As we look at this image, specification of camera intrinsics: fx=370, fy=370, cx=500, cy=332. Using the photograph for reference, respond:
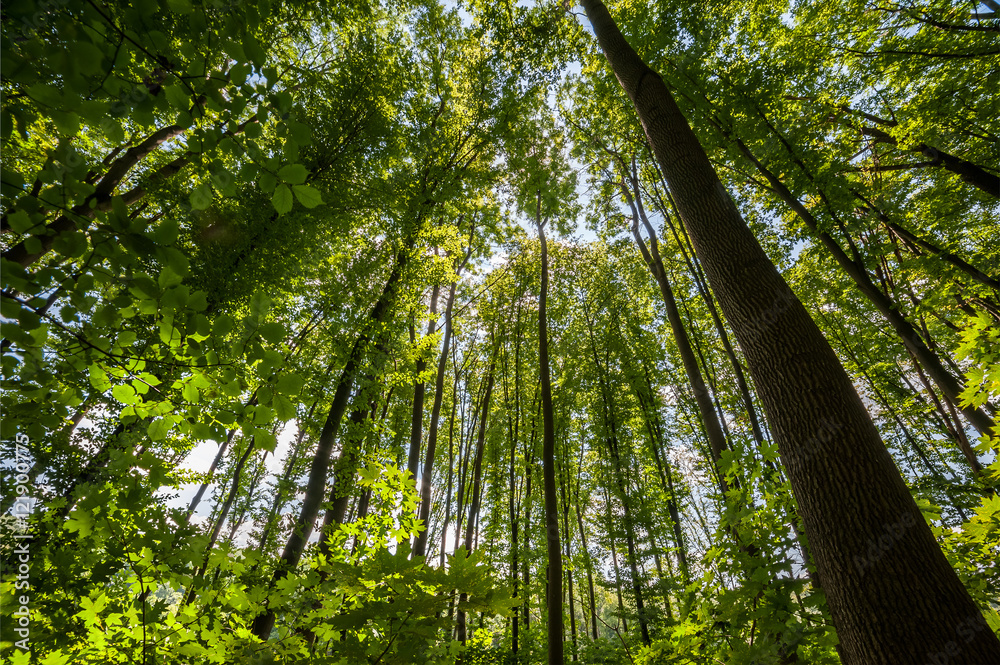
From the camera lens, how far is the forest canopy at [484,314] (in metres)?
0.92

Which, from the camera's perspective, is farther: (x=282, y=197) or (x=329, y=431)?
(x=329, y=431)

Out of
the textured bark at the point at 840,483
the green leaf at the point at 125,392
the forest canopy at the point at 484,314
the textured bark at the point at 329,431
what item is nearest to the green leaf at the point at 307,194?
the forest canopy at the point at 484,314

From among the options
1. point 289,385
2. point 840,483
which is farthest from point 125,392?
point 840,483

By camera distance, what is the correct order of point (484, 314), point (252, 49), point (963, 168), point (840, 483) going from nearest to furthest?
point (252, 49), point (840, 483), point (963, 168), point (484, 314)

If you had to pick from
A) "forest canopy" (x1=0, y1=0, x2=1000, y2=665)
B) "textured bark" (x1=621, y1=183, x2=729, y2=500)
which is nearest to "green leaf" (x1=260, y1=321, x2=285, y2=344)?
"forest canopy" (x1=0, y1=0, x2=1000, y2=665)

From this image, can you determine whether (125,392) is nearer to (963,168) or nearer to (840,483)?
(840,483)

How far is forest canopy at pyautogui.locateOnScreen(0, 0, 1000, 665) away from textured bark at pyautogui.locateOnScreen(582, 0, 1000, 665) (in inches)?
0.5

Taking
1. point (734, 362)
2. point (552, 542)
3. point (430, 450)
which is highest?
point (734, 362)

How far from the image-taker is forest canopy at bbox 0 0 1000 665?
0.92 metres

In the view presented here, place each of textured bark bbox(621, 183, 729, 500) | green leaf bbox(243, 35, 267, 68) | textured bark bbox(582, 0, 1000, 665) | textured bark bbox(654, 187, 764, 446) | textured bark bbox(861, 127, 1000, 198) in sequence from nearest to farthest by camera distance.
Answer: green leaf bbox(243, 35, 267, 68)
textured bark bbox(582, 0, 1000, 665)
textured bark bbox(621, 183, 729, 500)
textured bark bbox(654, 187, 764, 446)
textured bark bbox(861, 127, 1000, 198)

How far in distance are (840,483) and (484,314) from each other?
31.1 ft

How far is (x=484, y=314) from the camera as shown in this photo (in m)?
10.9

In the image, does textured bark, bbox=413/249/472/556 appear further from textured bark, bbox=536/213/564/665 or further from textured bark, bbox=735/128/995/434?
textured bark, bbox=735/128/995/434

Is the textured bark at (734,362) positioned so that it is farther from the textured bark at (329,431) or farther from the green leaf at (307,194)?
the green leaf at (307,194)
